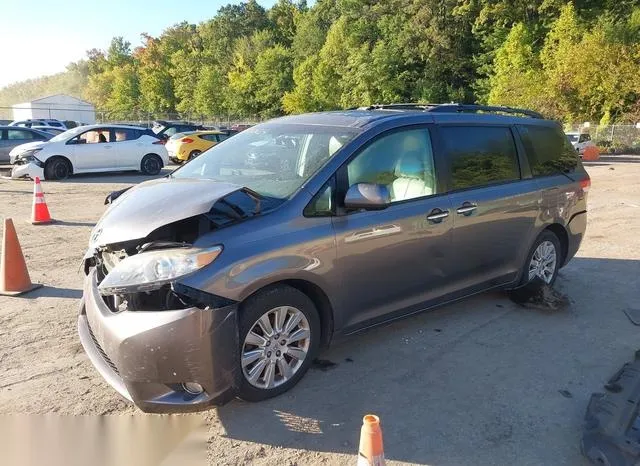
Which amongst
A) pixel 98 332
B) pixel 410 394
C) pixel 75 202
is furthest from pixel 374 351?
pixel 75 202

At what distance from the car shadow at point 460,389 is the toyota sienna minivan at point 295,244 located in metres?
0.26

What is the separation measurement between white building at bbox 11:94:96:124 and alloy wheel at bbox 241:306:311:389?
55298 mm

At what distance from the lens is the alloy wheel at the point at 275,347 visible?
338 cm

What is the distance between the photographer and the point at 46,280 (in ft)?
19.9

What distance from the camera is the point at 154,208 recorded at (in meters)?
3.43

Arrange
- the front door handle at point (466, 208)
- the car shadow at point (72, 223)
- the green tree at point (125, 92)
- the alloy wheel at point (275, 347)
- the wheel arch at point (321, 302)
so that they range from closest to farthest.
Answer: the alloy wheel at point (275, 347), the wheel arch at point (321, 302), the front door handle at point (466, 208), the car shadow at point (72, 223), the green tree at point (125, 92)

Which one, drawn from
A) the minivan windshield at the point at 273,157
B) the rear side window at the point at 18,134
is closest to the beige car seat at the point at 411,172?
the minivan windshield at the point at 273,157

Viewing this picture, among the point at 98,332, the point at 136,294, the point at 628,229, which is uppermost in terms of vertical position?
the point at 136,294

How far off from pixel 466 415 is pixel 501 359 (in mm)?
937

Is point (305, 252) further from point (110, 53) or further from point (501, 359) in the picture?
point (110, 53)

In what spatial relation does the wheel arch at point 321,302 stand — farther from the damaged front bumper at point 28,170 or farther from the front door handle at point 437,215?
the damaged front bumper at point 28,170

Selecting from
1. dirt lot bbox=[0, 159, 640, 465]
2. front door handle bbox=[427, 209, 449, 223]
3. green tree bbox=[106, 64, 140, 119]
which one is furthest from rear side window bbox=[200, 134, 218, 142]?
green tree bbox=[106, 64, 140, 119]

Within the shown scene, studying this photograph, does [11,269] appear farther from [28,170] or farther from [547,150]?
[28,170]

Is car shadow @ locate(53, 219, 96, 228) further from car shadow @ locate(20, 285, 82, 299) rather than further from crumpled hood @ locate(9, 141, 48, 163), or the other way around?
crumpled hood @ locate(9, 141, 48, 163)
